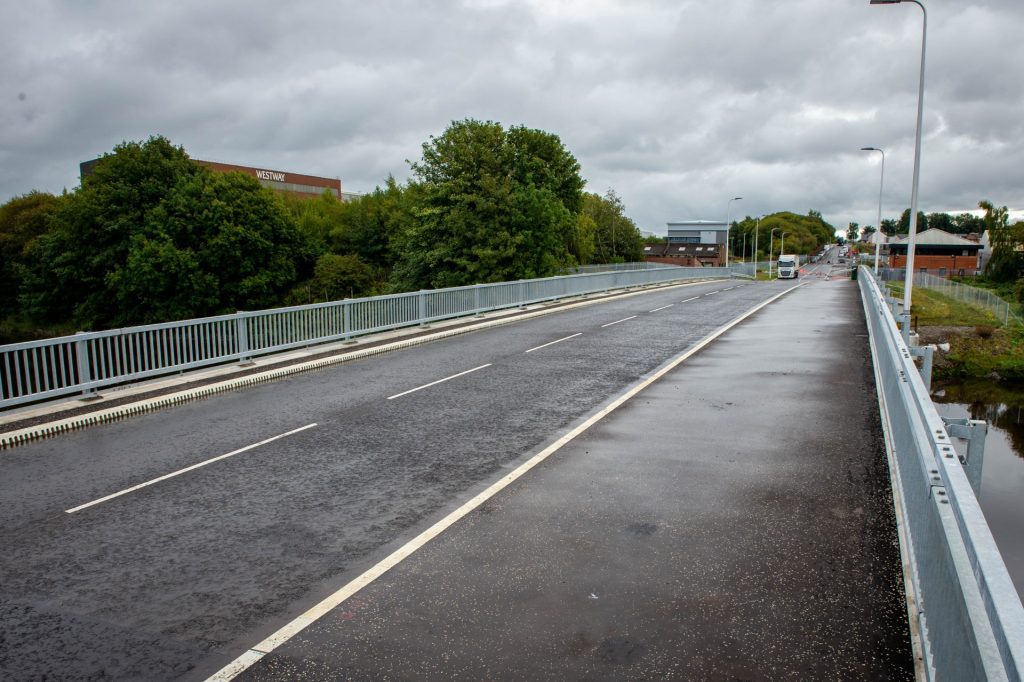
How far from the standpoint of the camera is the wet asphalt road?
481 centimetres

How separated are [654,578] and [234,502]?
14.1 feet

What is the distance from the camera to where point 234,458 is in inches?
347

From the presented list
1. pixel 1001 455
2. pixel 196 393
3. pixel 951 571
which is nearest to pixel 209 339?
pixel 196 393

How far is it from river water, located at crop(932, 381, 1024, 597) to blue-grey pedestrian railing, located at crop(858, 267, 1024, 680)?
1.21 meters

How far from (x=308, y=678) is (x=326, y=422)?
658 centimetres

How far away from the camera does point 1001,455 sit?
837 inches

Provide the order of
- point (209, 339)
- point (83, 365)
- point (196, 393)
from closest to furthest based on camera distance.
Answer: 1. point (83, 365)
2. point (196, 393)
3. point (209, 339)

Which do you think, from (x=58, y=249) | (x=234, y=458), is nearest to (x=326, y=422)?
(x=234, y=458)

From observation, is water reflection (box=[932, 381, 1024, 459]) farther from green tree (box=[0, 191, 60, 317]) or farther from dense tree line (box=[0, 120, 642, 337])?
green tree (box=[0, 191, 60, 317])

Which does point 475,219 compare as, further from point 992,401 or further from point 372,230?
point 372,230

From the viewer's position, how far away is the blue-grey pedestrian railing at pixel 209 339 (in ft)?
38.5

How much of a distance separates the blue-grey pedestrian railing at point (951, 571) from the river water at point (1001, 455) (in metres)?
1.21

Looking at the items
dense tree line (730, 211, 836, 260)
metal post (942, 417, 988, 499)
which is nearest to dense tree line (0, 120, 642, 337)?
metal post (942, 417, 988, 499)

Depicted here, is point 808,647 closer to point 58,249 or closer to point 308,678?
point 308,678
